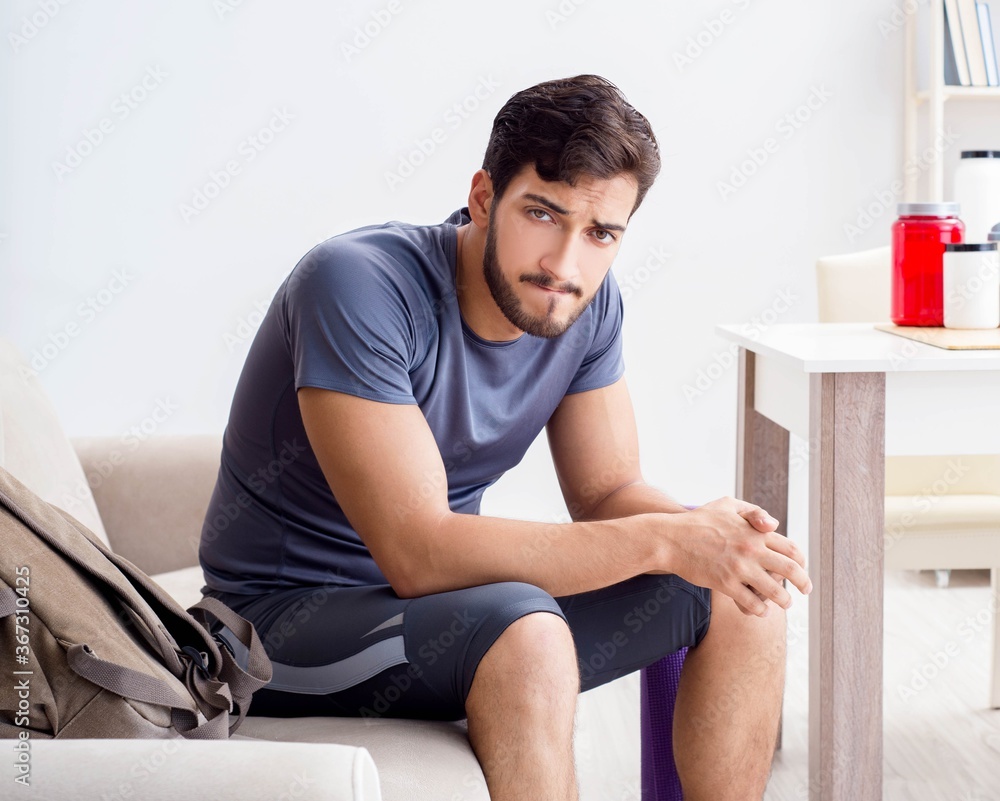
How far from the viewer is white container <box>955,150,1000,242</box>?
5.54 ft

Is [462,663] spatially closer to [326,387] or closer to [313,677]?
[313,677]

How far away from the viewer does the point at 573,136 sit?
1152mm

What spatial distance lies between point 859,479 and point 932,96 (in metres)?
1.72

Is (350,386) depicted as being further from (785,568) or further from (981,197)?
(981,197)

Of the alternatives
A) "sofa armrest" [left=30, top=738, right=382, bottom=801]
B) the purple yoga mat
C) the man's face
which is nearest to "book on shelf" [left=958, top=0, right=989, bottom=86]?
the man's face

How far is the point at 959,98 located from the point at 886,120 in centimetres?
18

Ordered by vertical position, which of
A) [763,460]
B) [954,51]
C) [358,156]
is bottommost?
[763,460]

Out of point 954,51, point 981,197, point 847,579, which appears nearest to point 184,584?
point 847,579

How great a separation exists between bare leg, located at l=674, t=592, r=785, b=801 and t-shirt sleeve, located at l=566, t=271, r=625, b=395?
35cm

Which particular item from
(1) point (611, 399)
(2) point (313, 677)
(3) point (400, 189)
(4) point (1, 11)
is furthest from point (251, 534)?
(4) point (1, 11)

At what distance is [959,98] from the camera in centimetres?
269

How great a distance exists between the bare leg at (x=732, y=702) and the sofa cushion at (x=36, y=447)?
0.81 m

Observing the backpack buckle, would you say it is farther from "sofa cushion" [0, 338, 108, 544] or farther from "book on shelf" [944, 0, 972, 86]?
"book on shelf" [944, 0, 972, 86]

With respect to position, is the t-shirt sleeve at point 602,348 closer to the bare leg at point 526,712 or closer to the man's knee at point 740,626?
the man's knee at point 740,626
